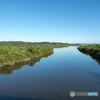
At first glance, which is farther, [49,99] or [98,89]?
[98,89]

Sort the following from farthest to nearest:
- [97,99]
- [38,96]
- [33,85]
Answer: [33,85] < [38,96] < [97,99]

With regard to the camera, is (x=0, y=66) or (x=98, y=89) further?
(x=0, y=66)

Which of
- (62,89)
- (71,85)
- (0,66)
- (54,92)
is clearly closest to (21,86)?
(54,92)

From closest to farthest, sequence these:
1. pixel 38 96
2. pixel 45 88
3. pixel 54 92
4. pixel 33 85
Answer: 1. pixel 38 96
2. pixel 54 92
3. pixel 45 88
4. pixel 33 85

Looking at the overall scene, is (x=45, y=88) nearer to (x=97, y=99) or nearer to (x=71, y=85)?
(x=71, y=85)

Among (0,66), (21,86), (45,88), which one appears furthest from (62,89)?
(0,66)

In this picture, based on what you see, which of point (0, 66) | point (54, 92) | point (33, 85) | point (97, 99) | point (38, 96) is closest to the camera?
point (97, 99)

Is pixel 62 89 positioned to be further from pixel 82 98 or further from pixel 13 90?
pixel 13 90

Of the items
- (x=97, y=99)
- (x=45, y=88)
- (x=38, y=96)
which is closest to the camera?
(x=97, y=99)
